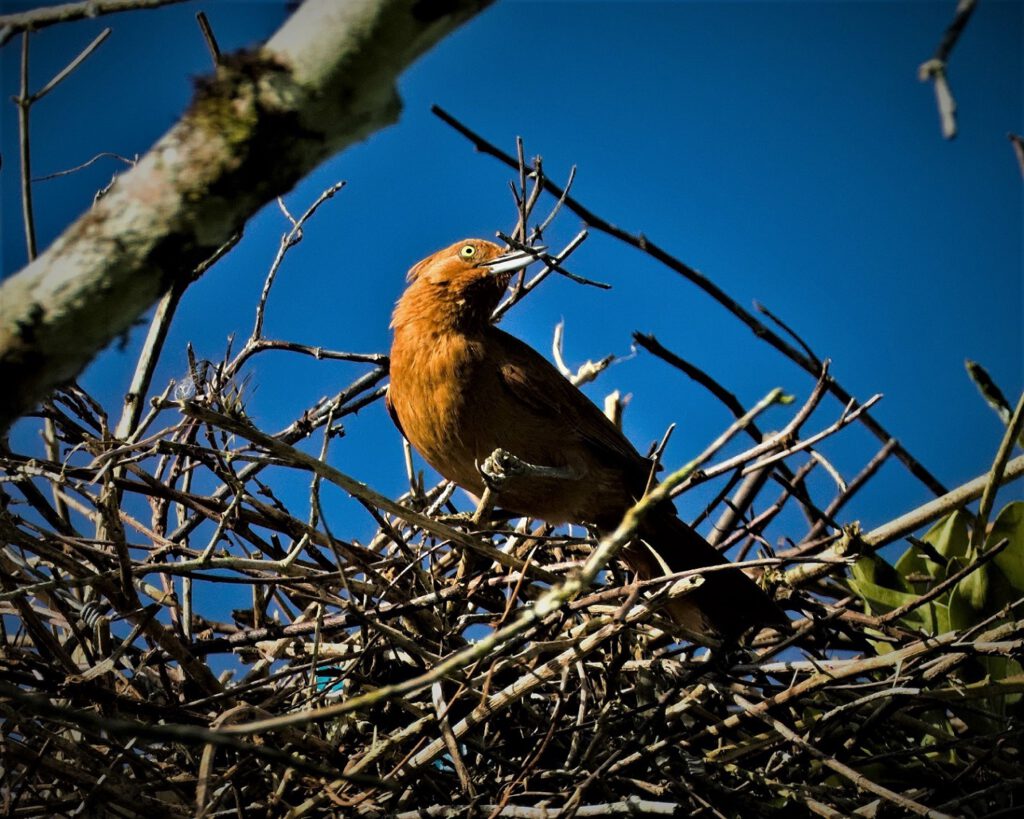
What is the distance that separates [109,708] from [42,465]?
850mm

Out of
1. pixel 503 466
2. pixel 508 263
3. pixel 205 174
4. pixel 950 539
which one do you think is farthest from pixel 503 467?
pixel 205 174

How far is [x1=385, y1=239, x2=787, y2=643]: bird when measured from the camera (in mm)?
3641

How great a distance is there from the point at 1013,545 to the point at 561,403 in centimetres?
177

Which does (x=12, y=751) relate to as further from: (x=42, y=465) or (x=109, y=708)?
(x=42, y=465)

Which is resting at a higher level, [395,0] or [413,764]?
[395,0]

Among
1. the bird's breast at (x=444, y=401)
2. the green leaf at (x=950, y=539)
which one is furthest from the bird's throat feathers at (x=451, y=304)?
the green leaf at (x=950, y=539)

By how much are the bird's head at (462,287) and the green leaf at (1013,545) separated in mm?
2075

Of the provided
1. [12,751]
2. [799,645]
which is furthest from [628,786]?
[12,751]

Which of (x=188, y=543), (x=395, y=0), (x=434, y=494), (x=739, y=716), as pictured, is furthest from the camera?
(x=434, y=494)

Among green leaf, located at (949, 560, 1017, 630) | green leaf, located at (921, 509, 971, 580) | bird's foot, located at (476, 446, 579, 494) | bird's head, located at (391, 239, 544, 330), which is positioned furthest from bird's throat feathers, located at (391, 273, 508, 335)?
green leaf, located at (949, 560, 1017, 630)

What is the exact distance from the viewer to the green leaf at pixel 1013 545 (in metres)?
3.31

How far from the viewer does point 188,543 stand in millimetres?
3496

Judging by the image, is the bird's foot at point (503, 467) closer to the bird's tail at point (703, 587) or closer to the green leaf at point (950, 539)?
the bird's tail at point (703, 587)

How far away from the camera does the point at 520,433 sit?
3.95m
